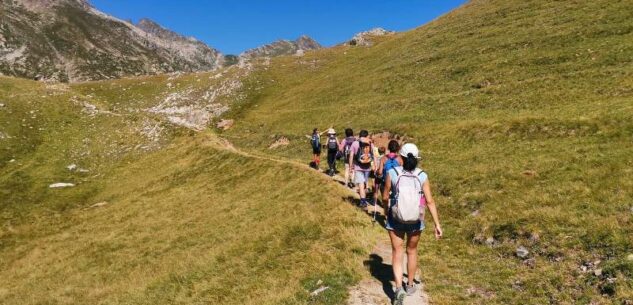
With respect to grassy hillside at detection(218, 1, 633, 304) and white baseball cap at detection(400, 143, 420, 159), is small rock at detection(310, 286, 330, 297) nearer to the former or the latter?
grassy hillside at detection(218, 1, 633, 304)

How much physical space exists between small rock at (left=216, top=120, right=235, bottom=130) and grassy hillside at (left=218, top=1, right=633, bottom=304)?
88.8 inches

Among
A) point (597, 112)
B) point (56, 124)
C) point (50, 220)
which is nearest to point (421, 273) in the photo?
point (597, 112)

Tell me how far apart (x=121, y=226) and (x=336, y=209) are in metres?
18.0

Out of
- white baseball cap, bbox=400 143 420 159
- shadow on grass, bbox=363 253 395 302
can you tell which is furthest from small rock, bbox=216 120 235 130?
white baseball cap, bbox=400 143 420 159

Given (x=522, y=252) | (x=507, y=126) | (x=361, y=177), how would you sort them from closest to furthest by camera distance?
(x=522, y=252)
(x=361, y=177)
(x=507, y=126)

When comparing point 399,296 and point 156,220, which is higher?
point 399,296

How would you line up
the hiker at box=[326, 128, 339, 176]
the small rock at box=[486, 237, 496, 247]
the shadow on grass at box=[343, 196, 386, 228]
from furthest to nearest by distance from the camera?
the hiker at box=[326, 128, 339, 176]
the shadow on grass at box=[343, 196, 386, 228]
the small rock at box=[486, 237, 496, 247]

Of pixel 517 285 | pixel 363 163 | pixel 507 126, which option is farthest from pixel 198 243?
pixel 507 126

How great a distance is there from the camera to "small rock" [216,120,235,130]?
65000mm

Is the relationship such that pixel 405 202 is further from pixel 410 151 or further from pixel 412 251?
pixel 412 251

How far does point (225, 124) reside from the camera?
216 ft

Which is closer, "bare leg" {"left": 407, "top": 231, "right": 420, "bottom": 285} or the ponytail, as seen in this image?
the ponytail

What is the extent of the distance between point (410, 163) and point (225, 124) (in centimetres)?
5613

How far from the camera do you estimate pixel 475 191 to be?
22172mm
